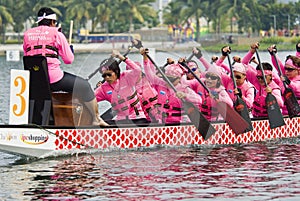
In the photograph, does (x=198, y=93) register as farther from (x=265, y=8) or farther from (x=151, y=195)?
(x=265, y=8)

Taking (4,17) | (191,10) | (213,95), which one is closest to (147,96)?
(213,95)

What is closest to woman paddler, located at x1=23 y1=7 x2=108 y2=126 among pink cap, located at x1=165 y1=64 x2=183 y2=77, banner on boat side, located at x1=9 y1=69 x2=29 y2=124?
banner on boat side, located at x1=9 y1=69 x2=29 y2=124

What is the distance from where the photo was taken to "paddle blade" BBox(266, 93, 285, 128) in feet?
65.6

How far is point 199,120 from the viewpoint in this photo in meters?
18.8

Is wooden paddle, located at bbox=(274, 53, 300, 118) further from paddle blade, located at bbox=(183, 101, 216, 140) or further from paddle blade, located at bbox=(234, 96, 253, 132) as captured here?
paddle blade, located at bbox=(183, 101, 216, 140)

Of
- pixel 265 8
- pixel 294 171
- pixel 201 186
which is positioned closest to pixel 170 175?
pixel 201 186

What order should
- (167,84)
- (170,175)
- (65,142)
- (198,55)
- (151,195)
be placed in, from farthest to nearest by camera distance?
(198,55) → (167,84) → (65,142) → (170,175) → (151,195)

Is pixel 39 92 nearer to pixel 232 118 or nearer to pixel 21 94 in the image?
pixel 21 94

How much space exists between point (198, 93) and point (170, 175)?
342cm

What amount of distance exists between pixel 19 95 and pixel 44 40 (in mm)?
1017

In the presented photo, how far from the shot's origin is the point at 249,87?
65.9 ft

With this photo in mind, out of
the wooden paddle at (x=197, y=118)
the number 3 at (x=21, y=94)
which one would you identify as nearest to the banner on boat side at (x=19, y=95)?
the number 3 at (x=21, y=94)

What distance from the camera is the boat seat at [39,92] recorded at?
16.8m

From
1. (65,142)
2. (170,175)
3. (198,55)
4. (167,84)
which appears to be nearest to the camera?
(170,175)
